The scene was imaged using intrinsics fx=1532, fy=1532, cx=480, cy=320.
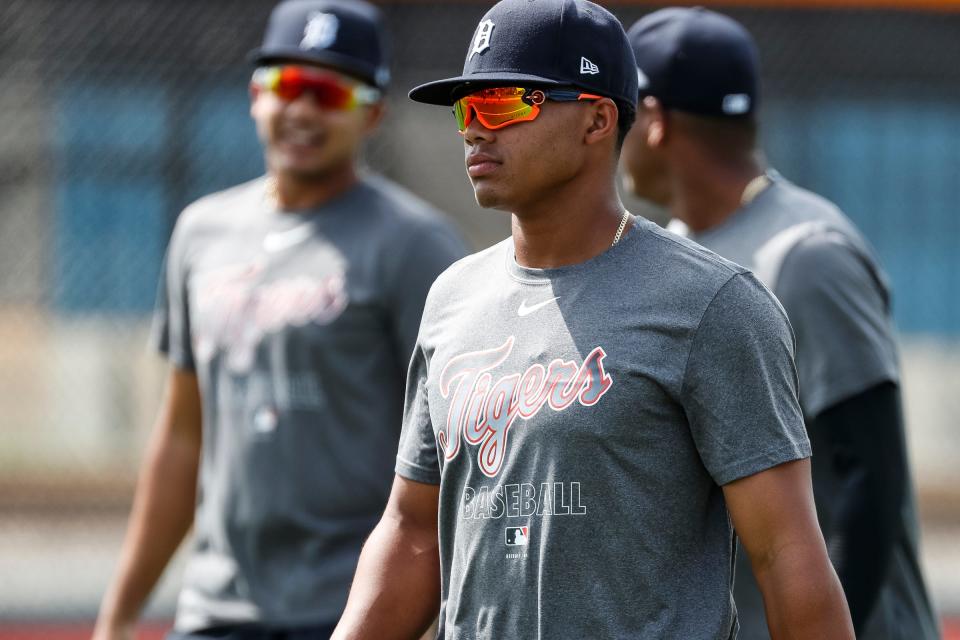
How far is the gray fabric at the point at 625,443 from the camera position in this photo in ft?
7.46

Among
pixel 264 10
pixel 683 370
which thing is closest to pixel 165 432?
pixel 683 370

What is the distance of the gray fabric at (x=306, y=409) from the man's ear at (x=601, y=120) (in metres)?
1.30

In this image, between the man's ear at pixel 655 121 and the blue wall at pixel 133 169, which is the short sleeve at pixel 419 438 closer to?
the man's ear at pixel 655 121

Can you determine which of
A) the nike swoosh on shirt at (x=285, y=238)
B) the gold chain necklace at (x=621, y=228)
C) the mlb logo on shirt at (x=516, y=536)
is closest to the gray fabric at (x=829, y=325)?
the gold chain necklace at (x=621, y=228)

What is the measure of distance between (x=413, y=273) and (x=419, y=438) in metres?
1.16

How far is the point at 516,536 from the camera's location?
93.0 inches

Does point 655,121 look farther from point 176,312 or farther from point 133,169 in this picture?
point 133,169

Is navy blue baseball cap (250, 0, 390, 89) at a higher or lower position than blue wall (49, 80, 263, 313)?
higher

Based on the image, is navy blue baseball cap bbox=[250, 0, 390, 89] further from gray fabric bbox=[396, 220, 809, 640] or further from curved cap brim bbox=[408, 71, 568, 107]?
gray fabric bbox=[396, 220, 809, 640]

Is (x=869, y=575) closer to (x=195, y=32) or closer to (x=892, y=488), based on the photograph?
(x=892, y=488)

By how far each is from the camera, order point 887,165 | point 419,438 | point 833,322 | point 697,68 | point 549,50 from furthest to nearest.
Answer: point 887,165 → point 697,68 → point 833,322 → point 419,438 → point 549,50

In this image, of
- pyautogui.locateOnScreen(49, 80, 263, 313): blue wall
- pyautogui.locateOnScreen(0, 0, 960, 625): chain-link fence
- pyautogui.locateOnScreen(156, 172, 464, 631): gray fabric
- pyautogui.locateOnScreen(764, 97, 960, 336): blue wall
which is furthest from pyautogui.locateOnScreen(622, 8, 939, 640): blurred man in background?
pyautogui.locateOnScreen(49, 80, 263, 313): blue wall

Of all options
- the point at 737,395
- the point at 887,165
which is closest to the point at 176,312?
the point at 737,395

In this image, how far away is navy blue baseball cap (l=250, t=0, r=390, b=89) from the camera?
13.4ft
